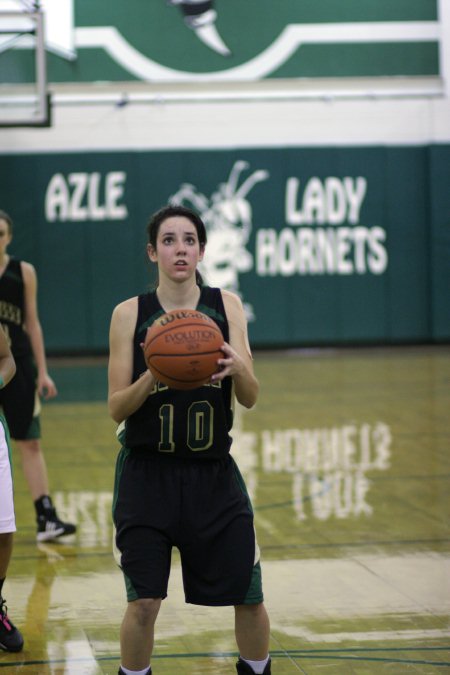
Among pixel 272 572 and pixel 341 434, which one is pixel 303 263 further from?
pixel 272 572

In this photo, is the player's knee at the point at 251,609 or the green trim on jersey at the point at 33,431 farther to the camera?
the green trim on jersey at the point at 33,431

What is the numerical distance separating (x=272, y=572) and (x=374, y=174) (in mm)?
11125

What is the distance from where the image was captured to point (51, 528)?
576 cm

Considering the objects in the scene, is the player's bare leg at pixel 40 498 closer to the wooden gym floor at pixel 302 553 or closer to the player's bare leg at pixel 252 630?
the wooden gym floor at pixel 302 553

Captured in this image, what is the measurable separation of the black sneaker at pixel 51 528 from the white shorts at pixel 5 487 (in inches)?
71.1

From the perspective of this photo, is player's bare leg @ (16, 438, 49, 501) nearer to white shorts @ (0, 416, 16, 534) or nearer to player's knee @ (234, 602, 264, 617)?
white shorts @ (0, 416, 16, 534)

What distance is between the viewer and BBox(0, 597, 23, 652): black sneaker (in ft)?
13.3

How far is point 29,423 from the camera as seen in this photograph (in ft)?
18.8

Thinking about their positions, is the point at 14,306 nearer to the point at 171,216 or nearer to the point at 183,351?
the point at 171,216

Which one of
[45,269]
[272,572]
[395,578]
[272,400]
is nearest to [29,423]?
[272,572]

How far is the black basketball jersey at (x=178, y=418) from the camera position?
324 cm

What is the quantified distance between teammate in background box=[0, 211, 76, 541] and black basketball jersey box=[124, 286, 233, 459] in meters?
2.50

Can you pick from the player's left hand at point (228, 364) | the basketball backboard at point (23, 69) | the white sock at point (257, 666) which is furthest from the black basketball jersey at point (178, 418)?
the basketball backboard at point (23, 69)

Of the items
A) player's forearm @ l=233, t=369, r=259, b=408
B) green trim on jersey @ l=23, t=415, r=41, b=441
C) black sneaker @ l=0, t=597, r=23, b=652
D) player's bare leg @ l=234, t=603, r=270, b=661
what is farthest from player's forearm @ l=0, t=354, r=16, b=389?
green trim on jersey @ l=23, t=415, r=41, b=441
